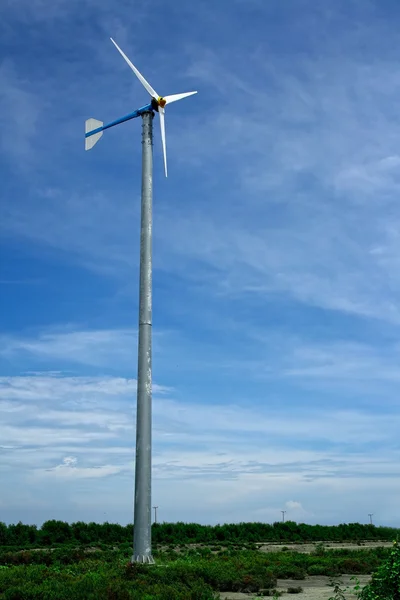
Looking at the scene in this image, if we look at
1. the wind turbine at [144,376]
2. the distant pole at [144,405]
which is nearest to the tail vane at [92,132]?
the wind turbine at [144,376]

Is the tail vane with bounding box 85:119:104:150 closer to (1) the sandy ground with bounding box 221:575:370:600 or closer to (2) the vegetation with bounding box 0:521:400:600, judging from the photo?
(2) the vegetation with bounding box 0:521:400:600

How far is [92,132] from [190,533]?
35.7 metres

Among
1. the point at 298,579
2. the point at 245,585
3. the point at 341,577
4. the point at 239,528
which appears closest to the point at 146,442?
the point at 245,585

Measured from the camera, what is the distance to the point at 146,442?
84.7 ft

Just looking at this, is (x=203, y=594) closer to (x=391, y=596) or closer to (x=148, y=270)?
(x=391, y=596)

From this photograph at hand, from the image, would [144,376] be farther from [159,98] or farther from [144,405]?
[159,98]

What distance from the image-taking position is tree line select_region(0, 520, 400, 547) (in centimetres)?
4941

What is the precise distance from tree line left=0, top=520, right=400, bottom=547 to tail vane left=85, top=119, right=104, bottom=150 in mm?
27872

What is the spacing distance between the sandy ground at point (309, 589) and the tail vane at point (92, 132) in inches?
890

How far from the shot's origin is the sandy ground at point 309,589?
23031 mm

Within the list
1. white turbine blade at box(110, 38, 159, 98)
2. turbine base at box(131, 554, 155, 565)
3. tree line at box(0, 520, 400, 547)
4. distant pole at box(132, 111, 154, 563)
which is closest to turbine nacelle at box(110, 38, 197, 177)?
white turbine blade at box(110, 38, 159, 98)

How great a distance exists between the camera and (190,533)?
2242 inches

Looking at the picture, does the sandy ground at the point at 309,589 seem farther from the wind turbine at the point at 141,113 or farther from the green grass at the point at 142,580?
the wind turbine at the point at 141,113

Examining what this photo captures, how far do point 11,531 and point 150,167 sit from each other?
32.7m
